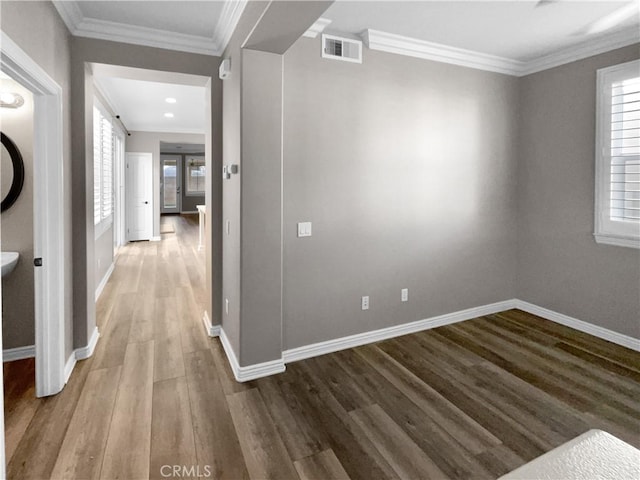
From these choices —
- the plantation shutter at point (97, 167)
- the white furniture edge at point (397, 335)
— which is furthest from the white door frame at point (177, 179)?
the white furniture edge at point (397, 335)

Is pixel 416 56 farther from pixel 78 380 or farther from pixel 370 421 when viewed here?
pixel 78 380

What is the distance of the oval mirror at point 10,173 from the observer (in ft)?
9.36

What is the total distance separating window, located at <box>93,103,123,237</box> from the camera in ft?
14.8

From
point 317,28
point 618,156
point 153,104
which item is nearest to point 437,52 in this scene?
point 317,28

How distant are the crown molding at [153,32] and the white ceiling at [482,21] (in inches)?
27.8

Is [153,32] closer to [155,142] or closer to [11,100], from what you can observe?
[11,100]

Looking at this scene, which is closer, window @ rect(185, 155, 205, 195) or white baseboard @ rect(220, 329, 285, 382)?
white baseboard @ rect(220, 329, 285, 382)

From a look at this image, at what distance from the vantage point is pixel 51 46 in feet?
7.43

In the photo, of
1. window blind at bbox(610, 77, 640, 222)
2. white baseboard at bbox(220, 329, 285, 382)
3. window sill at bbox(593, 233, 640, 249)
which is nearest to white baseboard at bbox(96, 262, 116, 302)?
white baseboard at bbox(220, 329, 285, 382)

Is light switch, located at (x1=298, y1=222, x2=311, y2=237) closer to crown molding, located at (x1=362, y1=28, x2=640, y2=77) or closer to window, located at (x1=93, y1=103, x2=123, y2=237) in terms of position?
crown molding, located at (x1=362, y1=28, x2=640, y2=77)

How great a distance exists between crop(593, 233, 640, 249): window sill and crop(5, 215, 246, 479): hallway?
3.44 meters

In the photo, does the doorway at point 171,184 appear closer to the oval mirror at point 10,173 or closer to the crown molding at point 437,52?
the oval mirror at point 10,173

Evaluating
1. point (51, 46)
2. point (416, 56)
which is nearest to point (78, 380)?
point (51, 46)

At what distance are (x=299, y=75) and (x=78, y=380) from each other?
108 inches
